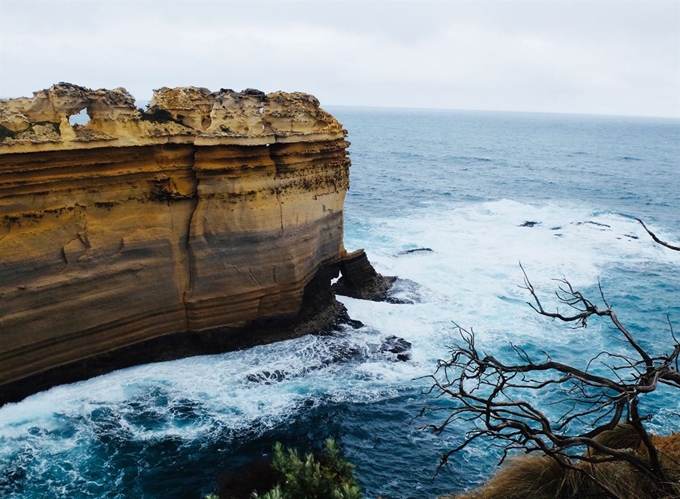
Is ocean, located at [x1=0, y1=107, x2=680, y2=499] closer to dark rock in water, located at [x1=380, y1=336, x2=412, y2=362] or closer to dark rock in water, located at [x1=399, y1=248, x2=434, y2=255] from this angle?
dark rock in water, located at [x1=399, y1=248, x2=434, y2=255]

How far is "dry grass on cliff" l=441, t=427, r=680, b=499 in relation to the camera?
290 inches

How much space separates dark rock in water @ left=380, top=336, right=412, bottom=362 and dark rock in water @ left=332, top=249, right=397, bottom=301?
11.6ft

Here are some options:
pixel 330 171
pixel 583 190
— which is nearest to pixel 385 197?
pixel 583 190

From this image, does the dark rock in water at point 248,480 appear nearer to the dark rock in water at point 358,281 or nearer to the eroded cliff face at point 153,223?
the eroded cliff face at point 153,223

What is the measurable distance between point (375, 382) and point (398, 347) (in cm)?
220

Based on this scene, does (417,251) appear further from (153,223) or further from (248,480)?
(248,480)

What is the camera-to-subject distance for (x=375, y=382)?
56.9 ft

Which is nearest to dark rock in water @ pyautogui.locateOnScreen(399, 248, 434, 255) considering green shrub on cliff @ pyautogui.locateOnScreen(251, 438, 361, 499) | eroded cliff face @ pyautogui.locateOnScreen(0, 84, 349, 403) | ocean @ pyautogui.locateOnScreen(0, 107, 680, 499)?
ocean @ pyautogui.locateOnScreen(0, 107, 680, 499)

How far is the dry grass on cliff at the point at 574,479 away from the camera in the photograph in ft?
24.2

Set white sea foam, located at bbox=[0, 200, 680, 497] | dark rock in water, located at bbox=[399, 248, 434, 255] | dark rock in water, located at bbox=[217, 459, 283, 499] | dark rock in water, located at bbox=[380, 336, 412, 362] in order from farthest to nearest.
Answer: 1. dark rock in water, located at bbox=[399, 248, 434, 255]
2. dark rock in water, located at bbox=[380, 336, 412, 362]
3. white sea foam, located at bbox=[0, 200, 680, 497]
4. dark rock in water, located at bbox=[217, 459, 283, 499]

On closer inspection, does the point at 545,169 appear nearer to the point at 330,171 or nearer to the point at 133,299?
the point at 330,171

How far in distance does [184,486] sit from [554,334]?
14184 mm

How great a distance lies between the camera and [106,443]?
1394 centimetres

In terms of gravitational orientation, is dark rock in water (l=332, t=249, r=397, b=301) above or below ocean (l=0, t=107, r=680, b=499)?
above
